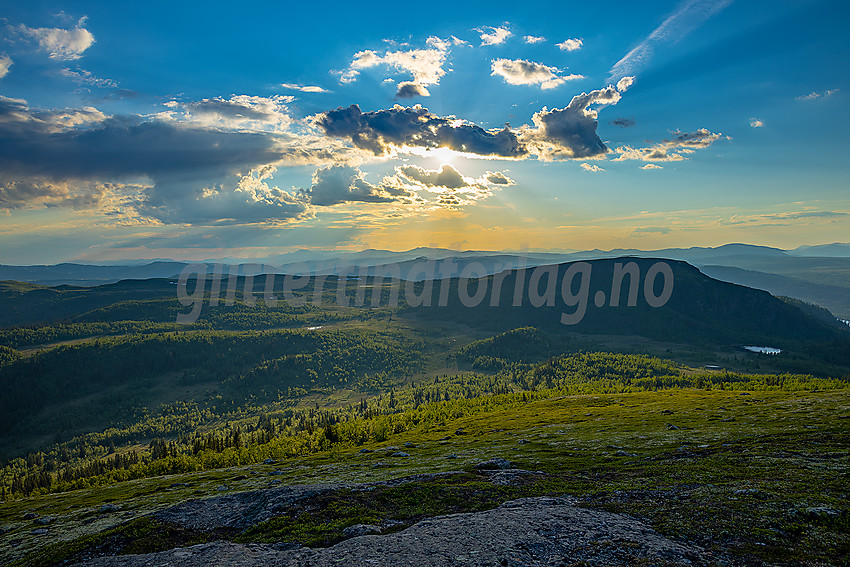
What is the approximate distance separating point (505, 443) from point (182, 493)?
1867 inches

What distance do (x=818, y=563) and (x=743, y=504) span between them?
7180mm

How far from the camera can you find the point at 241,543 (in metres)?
28.0

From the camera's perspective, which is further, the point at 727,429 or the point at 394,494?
the point at 727,429

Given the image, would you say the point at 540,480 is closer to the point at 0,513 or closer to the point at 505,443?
the point at 505,443

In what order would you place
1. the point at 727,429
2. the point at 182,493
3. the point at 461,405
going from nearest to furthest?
the point at 182,493, the point at 727,429, the point at 461,405

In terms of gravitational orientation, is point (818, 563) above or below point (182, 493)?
above

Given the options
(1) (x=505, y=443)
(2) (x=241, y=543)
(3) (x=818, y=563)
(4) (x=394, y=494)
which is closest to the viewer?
(3) (x=818, y=563)

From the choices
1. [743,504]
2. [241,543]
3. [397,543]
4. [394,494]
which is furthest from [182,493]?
[743,504]

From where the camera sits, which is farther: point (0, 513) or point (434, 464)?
point (0, 513)

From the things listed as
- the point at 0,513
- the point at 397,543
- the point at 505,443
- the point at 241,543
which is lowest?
the point at 0,513

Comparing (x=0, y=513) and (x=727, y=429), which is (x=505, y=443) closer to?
(x=727, y=429)

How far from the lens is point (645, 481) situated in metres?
32.7

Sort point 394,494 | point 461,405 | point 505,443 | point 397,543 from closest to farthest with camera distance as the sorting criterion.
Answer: point 397,543 → point 394,494 → point 505,443 → point 461,405

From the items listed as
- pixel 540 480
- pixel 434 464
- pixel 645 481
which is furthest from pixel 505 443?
pixel 645 481
